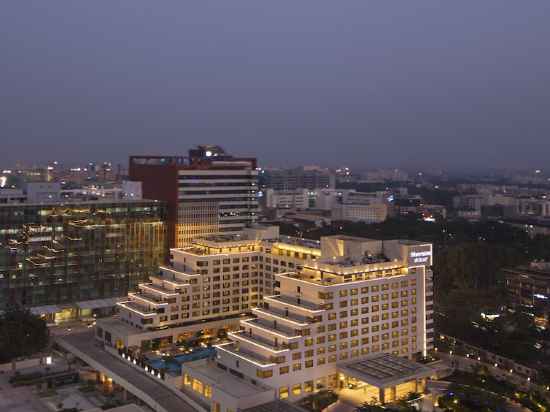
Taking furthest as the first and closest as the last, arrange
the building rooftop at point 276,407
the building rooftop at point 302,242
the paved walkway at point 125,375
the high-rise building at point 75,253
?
the high-rise building at point 75,253
the building rooftop at point 302,242
the paved walkway at point 125,375
the building rooftop at point 276,407

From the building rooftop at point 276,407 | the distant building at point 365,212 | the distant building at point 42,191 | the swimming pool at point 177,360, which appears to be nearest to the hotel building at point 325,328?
the building rooftop at point 276,407

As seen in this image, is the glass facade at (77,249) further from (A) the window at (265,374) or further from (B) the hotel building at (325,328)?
(A) the window at (265,374)

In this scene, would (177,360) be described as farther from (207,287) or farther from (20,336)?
(20,336)

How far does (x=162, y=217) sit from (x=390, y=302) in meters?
21.6

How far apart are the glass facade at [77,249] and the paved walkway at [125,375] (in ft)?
18.5

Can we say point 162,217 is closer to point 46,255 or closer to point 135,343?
point 46,255

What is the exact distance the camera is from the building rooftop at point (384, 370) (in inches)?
942

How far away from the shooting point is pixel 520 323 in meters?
A: 34.1

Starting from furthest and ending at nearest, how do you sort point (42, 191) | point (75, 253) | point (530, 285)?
point (42, 191) < point (530, 285) < point (75, 253)

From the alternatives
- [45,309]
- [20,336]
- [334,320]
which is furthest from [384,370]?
[45,309]

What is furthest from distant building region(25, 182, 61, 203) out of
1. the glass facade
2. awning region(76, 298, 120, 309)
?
awning region(76, 298, 120, 309)

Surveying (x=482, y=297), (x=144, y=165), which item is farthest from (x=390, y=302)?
(x=144, y=165)

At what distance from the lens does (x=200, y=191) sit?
47625 millimetres

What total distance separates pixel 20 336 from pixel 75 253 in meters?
10.3
